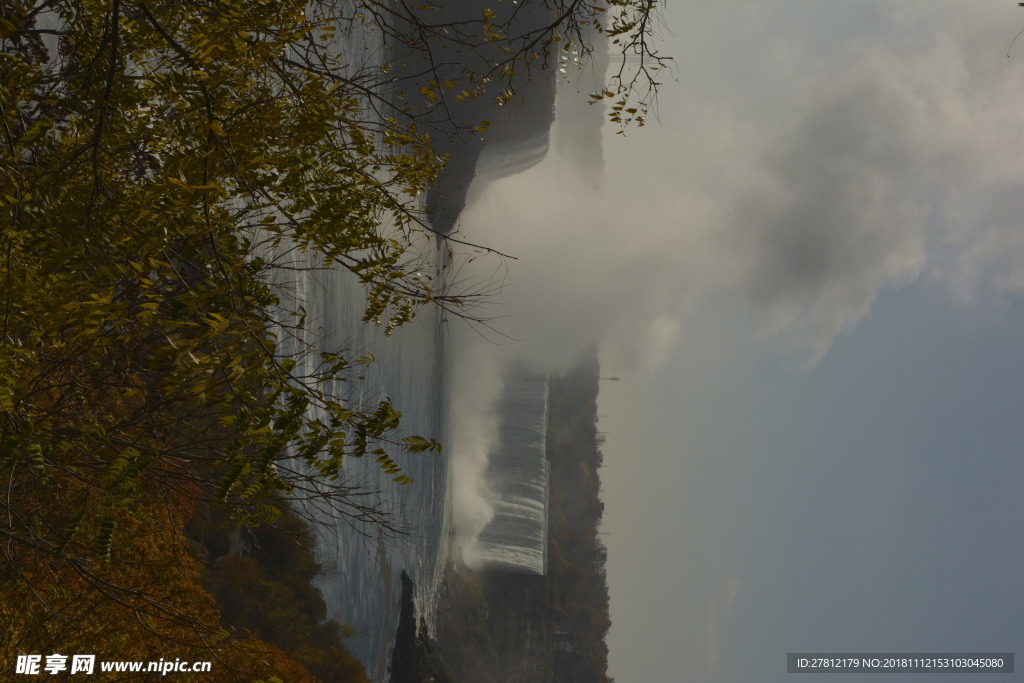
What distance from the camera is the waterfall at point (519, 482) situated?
147ft

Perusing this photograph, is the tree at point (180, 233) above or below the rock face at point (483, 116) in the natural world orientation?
below

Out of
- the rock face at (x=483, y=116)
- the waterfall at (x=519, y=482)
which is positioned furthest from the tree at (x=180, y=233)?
the waterfall at (x=519, y=482)

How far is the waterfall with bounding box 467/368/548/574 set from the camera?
44.7 m

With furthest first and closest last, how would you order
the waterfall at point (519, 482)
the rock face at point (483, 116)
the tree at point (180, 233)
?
1. the waterfall at point (519, 482)
2. the rock face at point (483, 116)
3. the tree at point (180, 233)

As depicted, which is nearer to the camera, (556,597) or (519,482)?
(519,482)

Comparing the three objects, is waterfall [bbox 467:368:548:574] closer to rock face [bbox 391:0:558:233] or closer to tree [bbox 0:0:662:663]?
rock face [bbox 391:0:558:233]

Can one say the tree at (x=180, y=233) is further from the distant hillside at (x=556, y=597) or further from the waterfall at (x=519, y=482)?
the waterfall at (x=519, y=482)

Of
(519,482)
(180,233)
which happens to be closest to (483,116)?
(519,482)

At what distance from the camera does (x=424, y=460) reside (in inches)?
1218

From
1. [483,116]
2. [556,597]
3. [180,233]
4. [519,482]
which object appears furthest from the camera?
[556,597]

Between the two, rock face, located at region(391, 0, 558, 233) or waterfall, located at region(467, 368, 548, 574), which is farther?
waterfall, located at region(467, 368, 548, 574)

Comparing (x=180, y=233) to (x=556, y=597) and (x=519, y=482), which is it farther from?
(x=556, y=597)

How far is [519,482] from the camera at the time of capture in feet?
158

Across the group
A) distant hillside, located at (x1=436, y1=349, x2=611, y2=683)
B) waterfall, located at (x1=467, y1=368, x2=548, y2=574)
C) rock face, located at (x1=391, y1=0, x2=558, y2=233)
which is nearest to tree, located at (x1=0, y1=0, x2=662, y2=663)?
rock face, located at (x1=391, y1=0, x2=558, y2=233)
